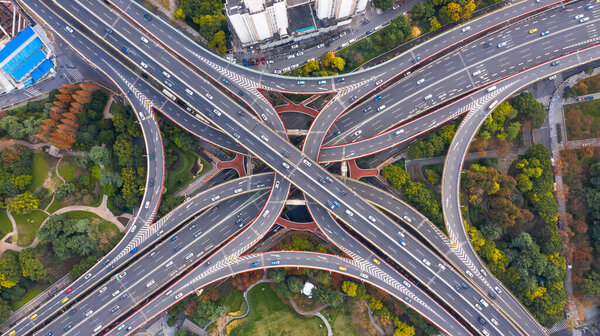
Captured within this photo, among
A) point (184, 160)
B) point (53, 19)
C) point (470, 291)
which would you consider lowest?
point (470, 291)

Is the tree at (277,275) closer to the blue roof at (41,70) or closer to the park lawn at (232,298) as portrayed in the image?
the park lawn at (232,298)

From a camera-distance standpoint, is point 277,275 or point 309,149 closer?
point 277,275

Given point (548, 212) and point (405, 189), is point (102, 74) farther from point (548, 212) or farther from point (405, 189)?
point (548, 212)

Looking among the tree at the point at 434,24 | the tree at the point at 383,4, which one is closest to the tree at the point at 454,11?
the tree at the point at 434,24

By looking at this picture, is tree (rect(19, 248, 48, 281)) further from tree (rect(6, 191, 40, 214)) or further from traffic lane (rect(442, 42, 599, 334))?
traffic lane (rect(442, 42, 599, 334))

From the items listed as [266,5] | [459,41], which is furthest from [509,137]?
[266,5]

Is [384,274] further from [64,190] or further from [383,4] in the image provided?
[64,190]

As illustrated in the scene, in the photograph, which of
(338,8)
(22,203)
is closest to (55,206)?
(22,203)
